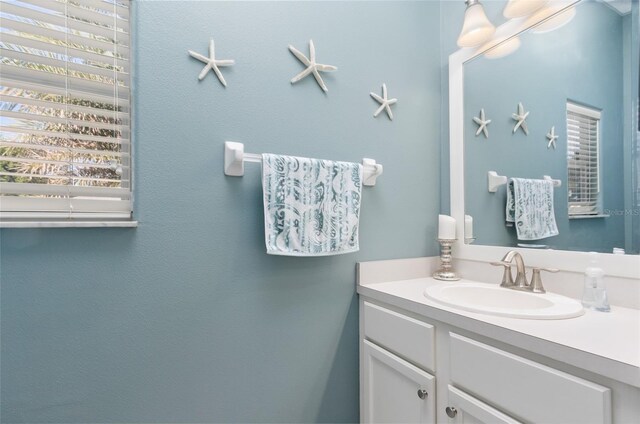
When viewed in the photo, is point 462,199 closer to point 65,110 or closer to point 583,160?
point 583,160

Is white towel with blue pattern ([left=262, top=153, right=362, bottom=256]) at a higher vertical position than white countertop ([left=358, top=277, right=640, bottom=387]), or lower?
higher

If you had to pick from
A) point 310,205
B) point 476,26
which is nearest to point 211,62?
point 310,205

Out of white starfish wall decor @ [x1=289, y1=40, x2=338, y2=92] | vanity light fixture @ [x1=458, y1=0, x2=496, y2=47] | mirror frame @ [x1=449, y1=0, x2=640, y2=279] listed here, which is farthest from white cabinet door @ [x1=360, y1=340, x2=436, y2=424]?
vanity light fixture @ [x1=458, y1=0, x2=496, y2=47]

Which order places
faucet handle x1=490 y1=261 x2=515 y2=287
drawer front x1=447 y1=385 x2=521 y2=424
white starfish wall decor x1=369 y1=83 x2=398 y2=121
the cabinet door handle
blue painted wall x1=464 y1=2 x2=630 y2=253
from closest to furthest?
drawer front x1=447 y1=385 x2=521 y2=424 → the cabinet door handle → blue painted wall x1=464 y1=2 x2=630 y2=253 → faucet handle x1=490 y1=261 x2=515 y2=287 → white starfish wall decor x1=369 y1=83 x2=398 y2=121

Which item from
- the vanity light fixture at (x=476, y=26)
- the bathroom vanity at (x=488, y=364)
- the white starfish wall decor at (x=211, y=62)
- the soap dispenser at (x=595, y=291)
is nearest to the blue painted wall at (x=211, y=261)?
the white starfish wall decor at (x=211, y=62)

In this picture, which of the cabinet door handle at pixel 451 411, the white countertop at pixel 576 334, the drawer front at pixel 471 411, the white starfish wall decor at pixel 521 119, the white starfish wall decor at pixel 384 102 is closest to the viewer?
the white countertop at pixel 576 334

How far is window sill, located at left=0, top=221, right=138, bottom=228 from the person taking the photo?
0.81m

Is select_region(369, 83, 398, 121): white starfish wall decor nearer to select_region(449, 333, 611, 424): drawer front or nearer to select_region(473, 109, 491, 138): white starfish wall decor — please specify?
select_region(473, 109, 491, 138): white starfish wall decor

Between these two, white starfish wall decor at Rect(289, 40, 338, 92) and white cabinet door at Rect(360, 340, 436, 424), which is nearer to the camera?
white cabinet door at Rect(360, 340, 436, 424)

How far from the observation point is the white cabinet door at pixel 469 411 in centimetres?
79

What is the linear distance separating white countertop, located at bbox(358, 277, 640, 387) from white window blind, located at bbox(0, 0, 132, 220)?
1.04m

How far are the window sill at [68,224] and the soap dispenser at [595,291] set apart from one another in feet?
4.54

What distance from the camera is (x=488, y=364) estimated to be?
32.3 inches

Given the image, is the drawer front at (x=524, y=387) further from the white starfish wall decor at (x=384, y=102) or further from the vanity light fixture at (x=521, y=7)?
the vanity light fixture at (x=521, y=7)
